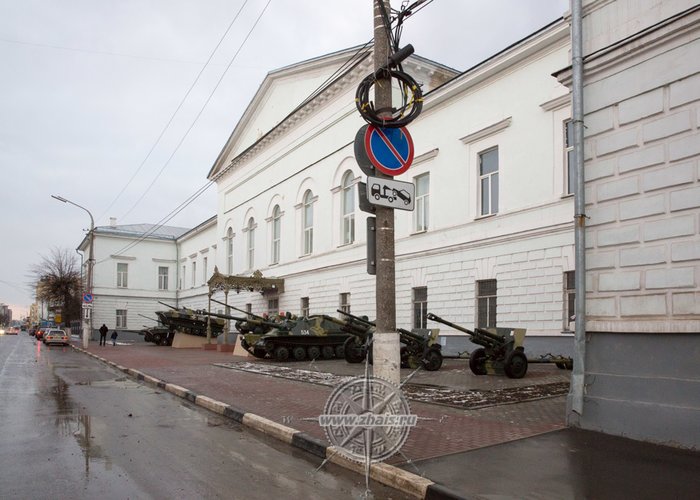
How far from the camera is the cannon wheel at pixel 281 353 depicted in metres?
22.2

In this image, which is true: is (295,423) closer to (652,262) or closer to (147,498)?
(147,498)

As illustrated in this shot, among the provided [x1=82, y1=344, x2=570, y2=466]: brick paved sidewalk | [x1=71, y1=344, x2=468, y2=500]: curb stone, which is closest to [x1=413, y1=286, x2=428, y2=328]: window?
[x1=82, y1=344, x2=570, y2=466]: brick paved sidewalk

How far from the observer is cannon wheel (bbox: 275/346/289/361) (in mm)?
22230

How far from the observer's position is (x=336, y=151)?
2930cm

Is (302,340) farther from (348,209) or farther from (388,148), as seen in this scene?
(388,148)

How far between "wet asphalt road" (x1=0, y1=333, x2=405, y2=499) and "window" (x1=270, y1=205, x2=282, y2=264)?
24.9m

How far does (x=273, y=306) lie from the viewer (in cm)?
3547

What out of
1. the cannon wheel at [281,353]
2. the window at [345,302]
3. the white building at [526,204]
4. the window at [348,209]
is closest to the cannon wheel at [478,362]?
the white building at [526,204]

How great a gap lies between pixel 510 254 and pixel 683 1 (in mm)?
12032

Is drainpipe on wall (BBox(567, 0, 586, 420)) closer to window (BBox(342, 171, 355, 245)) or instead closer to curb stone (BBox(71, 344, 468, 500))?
curb stone (BBox(71, 344, 468, 500))

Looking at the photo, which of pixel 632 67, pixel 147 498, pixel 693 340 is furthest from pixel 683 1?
pixel 147 498

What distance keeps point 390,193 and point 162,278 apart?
56877 mm

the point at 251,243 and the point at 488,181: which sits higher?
the point at 488,181

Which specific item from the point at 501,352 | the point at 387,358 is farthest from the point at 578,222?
the point at 501,352
